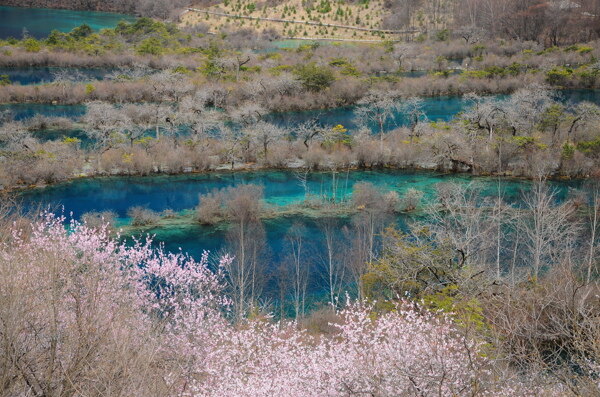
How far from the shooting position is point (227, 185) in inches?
1270

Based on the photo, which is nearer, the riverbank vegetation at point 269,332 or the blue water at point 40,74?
the riverbank vegetation at point 269,332

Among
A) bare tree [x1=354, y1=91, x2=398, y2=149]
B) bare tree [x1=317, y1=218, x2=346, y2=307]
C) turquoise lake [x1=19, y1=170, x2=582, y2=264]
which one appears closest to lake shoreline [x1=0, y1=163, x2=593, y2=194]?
turquoise lake [x1=19, y1=170, x2=582, y2=264]

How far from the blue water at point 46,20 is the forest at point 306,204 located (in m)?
2.74

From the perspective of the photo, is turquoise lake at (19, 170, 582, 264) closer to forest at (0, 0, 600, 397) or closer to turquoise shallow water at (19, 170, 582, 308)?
turquoise shallow water at (19, 170, 582, 308)

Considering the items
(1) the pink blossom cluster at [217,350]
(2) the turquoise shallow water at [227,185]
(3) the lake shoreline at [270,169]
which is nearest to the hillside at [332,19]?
(3) the lake shoreline at [270,169]

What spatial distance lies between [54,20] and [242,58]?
4704 centimetres

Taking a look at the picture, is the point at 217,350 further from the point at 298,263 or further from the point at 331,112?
the point at 331,112

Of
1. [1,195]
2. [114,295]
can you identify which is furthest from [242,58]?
[114,295]

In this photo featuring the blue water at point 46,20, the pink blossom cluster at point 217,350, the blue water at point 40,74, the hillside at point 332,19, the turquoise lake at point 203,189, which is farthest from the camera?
the blue water at point 46,20

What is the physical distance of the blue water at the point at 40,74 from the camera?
55.3m

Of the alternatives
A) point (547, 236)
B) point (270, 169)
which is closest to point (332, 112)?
point (270, 169)

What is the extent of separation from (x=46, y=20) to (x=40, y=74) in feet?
131

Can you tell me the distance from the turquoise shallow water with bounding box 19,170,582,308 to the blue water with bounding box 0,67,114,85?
27481 mm

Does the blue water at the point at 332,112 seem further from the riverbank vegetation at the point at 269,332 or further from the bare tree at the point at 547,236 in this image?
the riverbank vegetation at the point at 269,332
